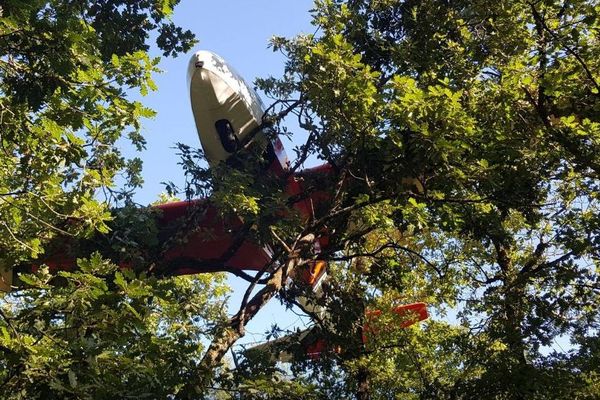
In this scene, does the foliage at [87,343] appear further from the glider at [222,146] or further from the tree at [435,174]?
the glider at [222,146]

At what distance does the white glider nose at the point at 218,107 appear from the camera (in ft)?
30.0

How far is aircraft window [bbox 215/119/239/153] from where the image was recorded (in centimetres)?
934

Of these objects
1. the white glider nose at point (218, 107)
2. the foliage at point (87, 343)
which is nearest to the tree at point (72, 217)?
the foliage at point (87, 343)

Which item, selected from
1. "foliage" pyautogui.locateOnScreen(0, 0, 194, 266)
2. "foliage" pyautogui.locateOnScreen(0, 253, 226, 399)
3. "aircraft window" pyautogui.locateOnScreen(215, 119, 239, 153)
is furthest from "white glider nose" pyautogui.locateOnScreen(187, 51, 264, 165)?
"foliage" pyautogui.locateOnScreen(0, 253, 226, 399)

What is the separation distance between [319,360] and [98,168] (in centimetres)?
523

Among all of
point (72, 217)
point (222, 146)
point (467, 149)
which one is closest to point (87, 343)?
point (72, 217)

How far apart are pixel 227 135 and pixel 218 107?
47cm

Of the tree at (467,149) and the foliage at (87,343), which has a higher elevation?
the tree at (467,149)

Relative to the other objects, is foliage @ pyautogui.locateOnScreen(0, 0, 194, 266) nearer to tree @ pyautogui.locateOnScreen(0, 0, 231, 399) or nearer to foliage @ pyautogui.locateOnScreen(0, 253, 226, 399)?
tree @ pyautogui.locateOnScreen(0, 0, 231, 399)

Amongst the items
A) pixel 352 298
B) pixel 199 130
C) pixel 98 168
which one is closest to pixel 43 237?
pixel 98 168

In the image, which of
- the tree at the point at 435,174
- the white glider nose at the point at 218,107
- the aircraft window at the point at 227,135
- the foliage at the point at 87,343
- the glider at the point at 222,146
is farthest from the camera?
the aircraft window at the point at 227,135

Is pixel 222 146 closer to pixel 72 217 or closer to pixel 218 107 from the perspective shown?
pixel 218 107

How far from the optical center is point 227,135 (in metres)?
9.40

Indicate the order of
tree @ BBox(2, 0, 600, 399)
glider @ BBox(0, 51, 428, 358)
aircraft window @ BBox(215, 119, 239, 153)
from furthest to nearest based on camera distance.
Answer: aircraft window @ BBox(215, 119, 239, 153)
glider @ BBox(0, 51, 428, 358)
tree @ BBox(2, 0, 600, 399)
